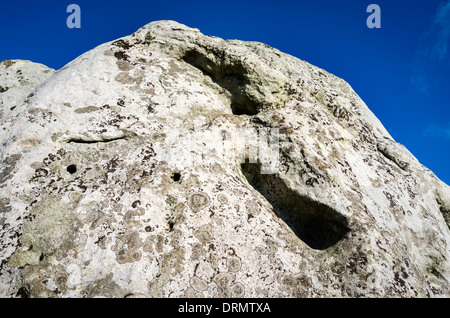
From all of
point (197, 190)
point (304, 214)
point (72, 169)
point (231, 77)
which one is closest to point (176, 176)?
point (197, 190)

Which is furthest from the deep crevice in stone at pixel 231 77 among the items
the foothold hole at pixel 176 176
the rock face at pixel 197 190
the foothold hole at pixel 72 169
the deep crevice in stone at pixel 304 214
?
the foothold hole at pixel 72 169

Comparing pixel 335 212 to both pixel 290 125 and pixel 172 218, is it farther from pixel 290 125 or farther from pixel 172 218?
pixel 172 218

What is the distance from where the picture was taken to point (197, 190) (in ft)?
20.5

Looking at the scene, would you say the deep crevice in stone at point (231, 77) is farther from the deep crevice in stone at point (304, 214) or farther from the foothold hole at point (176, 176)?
the foothold hole at point (176, 176)

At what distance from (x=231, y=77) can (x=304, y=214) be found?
14.7 feet

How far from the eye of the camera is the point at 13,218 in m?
5.54

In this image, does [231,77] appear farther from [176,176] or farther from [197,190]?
[197,190]

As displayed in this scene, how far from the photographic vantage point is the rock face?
17.3 ft

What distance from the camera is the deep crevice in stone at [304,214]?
6332mm

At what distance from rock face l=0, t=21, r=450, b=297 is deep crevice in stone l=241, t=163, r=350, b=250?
0.03 m

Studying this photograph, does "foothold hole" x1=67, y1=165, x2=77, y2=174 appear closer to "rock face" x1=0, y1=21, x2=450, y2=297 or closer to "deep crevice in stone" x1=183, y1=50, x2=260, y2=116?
"rock face" x1=0, y1=21, x2=450, y2=297

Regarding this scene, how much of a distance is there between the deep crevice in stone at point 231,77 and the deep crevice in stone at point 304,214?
2091 millimetres
